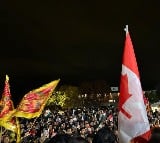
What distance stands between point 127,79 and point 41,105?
9.72 ft

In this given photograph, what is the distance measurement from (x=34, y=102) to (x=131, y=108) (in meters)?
3.18

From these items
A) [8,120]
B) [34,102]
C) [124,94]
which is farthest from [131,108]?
[8,120]

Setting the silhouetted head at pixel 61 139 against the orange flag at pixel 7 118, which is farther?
the orange flag at pixel 7 118

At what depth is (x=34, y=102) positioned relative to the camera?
8.81m

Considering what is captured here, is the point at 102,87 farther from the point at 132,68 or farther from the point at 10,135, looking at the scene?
the point at 132,68

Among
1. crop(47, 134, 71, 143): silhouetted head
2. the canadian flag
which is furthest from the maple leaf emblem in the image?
crop(47, 134, 71, 143): silhouetted head

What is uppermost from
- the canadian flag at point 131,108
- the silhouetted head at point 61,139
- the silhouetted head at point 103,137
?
the canadian flag at point 131,108

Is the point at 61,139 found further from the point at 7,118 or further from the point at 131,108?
the point at 7,118

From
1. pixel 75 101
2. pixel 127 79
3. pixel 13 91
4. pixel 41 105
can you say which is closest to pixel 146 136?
pixel 127 79

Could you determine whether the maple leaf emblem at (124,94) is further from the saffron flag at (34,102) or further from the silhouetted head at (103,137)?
the saffron flag at (34,102)

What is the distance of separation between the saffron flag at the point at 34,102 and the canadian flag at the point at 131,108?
9.35 feet

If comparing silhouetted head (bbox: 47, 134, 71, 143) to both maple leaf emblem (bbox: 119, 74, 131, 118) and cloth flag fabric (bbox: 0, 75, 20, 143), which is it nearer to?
maple leaf emblem (bbox: 119, 74, 131, 118)

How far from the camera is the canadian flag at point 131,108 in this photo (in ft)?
19.0

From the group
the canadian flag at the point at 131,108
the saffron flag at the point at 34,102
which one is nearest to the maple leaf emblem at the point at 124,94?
the canadian flag at the point at 131,108
